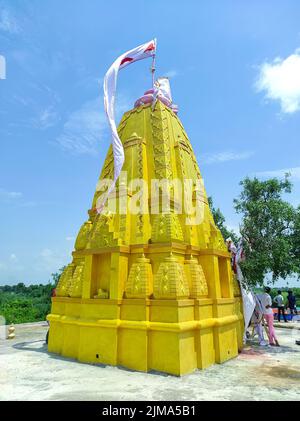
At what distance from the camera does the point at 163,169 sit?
1098cm

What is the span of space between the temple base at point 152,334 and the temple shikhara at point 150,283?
0.03 m

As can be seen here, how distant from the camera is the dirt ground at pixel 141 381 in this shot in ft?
21.4

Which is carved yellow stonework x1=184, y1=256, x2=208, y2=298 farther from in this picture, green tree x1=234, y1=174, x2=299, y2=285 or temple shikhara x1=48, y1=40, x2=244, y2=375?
green tree x1=234, y1=174, x2=299, y2=285

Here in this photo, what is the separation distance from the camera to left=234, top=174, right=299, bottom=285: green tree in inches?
468

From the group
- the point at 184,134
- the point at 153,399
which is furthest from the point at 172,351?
the point at 184,134

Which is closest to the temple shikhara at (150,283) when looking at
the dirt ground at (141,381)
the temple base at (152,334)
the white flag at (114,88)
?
the temple base at (152,334)

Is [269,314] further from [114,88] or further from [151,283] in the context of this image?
[114,88]

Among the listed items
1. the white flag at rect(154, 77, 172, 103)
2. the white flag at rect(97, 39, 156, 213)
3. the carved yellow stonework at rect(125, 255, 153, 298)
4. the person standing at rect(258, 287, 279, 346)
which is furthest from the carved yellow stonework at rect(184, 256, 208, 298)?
the white flag at rect(154, 77, 172, 103)

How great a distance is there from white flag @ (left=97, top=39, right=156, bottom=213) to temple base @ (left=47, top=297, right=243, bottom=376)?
3.82m

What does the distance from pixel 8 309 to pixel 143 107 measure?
95.1 ft

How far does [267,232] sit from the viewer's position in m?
12.6

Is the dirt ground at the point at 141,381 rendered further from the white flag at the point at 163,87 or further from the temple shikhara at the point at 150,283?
the white flag at the point at 163,87

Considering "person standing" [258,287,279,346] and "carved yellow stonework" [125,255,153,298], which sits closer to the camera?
"carved yellow stonework" [125,255,153,298]

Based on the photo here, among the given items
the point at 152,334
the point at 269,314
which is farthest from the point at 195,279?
the point at 269,314
